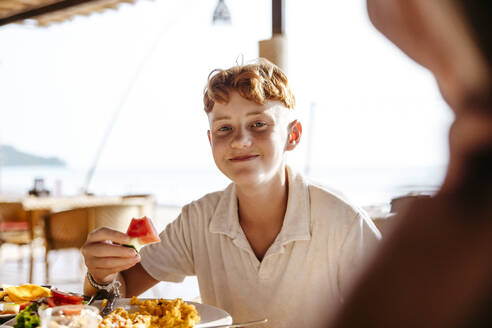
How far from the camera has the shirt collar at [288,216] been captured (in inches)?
62.8

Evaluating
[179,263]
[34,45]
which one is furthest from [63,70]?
[179,263]

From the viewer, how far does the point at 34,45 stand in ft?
104

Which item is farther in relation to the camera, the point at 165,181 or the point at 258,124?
the point at 165,181

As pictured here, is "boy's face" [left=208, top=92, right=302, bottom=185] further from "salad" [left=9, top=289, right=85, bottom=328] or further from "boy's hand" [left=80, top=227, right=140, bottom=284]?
"salad" [left=9, top=289, right=85, bottom=328]

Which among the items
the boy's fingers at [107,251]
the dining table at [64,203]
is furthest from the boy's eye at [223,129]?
the dining table at [64,203]

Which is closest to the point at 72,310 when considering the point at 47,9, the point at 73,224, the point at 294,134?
the point at 294,134

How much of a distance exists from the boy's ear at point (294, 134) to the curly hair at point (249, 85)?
2.9 inches

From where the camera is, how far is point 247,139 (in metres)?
1.55

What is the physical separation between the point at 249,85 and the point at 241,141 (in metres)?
0.20

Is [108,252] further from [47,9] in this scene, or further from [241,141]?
[47,9]

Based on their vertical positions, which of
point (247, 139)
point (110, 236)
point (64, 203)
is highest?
point (247, 139)

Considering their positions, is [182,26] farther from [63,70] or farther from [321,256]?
[321,256]

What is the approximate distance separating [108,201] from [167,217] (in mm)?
6599

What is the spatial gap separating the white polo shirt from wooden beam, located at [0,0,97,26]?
3742 mm
